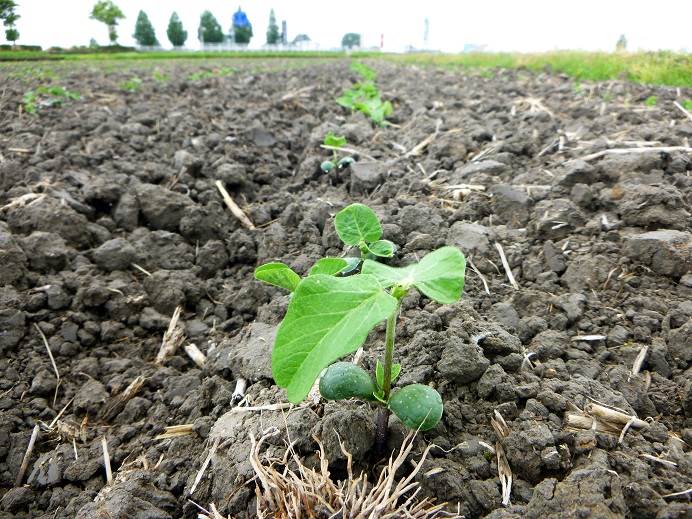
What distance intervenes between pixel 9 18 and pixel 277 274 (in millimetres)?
2885

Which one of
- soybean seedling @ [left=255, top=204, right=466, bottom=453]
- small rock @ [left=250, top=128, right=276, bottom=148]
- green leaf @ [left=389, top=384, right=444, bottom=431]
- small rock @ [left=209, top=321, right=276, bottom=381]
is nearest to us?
soybean seedling @ [left=255, top=204, right=466, bottom=453]

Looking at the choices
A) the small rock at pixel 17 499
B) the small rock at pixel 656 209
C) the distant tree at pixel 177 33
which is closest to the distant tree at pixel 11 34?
the small rock at pixel 17 499

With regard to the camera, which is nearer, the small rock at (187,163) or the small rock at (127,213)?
the small rock at (127,213)

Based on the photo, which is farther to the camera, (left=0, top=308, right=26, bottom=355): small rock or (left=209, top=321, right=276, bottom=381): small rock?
(left=0, top=308, right=26, bottom=355): small rock

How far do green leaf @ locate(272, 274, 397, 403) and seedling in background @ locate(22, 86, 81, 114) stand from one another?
4.25 meters

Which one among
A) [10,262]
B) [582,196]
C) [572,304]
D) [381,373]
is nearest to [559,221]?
[582,196]

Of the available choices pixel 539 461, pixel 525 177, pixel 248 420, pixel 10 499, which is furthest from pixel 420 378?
pixel 525 177

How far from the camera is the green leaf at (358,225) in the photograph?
145cm

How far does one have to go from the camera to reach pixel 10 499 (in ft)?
4.74

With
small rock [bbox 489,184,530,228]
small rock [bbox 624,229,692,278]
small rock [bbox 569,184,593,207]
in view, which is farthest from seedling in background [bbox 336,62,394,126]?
A: small rock [bbox 624,229,692,278]

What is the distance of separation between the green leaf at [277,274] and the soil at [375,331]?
1.20 feet

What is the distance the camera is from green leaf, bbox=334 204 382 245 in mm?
1446

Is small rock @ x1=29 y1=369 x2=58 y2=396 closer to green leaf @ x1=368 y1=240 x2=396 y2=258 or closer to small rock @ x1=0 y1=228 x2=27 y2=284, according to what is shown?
small rock @ x1=0 y1=228 x2=27 y2=284

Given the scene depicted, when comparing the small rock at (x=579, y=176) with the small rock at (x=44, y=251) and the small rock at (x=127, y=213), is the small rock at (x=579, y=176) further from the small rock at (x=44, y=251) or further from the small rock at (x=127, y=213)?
the small rock at (x=44, y=251)
